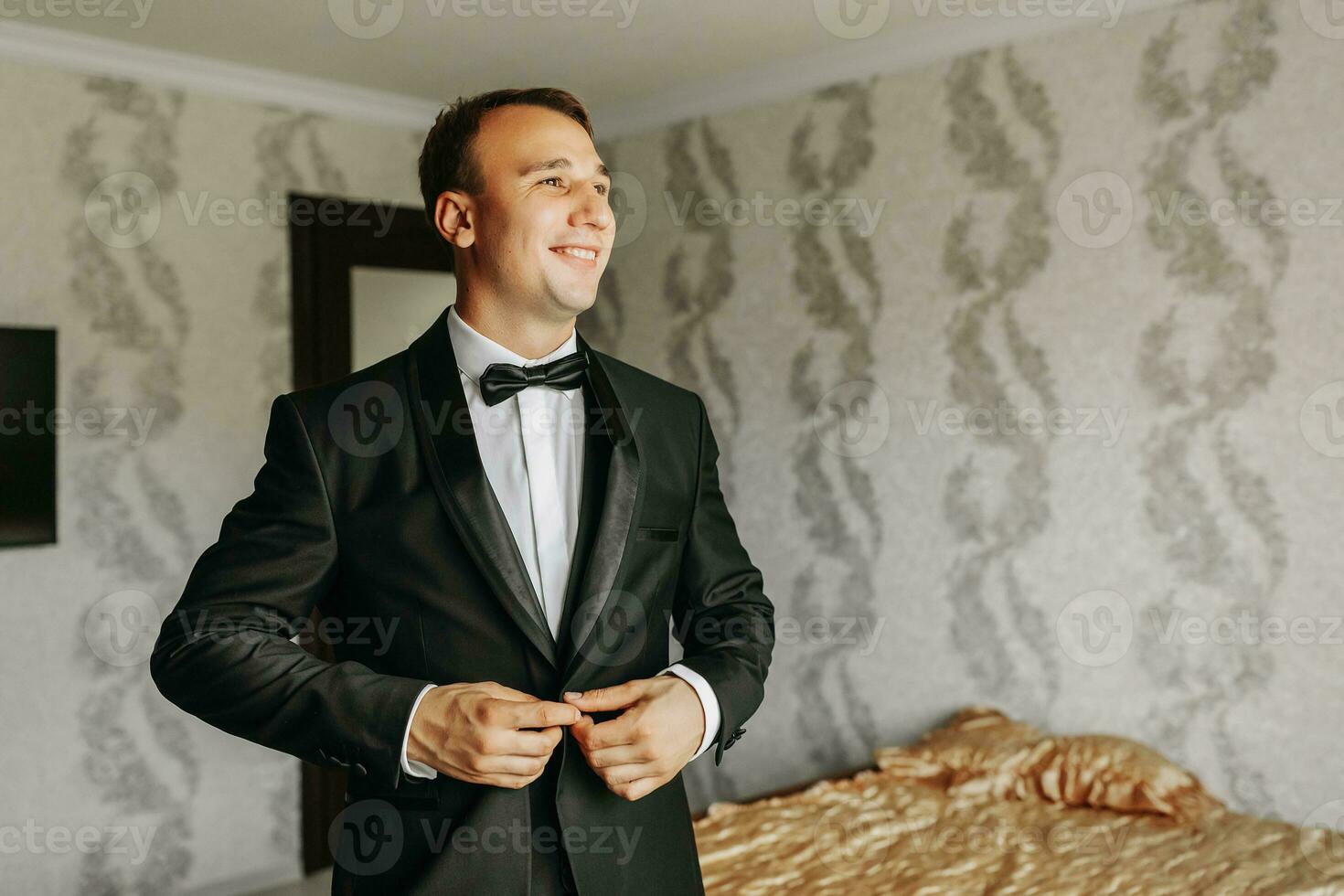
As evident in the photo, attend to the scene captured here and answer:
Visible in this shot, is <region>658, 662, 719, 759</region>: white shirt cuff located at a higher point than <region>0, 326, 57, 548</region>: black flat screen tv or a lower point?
lower

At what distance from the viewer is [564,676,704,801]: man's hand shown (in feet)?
3.69

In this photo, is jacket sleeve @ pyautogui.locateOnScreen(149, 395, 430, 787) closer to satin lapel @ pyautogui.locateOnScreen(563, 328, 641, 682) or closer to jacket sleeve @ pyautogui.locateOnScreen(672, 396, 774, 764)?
satin lapel @ pyautogui.locateOnScreen(563, 328, 641, 682)

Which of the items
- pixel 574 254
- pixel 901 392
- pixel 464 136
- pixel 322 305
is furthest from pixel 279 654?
pixel 322 305

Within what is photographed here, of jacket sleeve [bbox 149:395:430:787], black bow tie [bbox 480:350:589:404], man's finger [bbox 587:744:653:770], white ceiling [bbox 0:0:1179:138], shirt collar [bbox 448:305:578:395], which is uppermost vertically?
white ceiling [bbox 0:0:1179:138]

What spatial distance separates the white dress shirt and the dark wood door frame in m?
2.83

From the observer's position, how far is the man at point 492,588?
1120mm

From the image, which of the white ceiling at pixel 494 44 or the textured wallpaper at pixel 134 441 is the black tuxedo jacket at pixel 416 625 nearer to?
the white ceiling at pixel 494 44

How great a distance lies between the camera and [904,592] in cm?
377

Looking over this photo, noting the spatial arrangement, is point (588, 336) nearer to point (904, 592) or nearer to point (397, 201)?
point (397, 201)

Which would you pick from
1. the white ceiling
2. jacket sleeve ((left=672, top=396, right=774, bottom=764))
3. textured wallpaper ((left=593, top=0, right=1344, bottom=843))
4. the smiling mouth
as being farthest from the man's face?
textured wallpaper ((left=593, top=0, right=1344, bottom=843))

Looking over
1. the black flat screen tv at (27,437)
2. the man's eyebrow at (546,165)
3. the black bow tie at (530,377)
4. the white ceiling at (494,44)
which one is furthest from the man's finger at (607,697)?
the black flat screen tv at (27,437)

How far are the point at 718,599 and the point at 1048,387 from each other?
90.7 inches

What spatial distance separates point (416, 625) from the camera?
1208mm

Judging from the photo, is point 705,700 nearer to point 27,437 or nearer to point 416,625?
point 416,625
